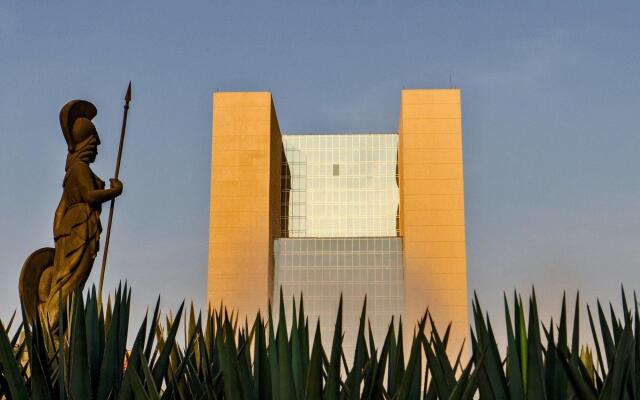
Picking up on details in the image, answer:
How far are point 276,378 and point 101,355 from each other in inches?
43.3

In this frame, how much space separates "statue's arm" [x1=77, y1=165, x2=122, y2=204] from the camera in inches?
341

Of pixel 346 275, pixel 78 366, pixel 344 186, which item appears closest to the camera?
pixel 78 366

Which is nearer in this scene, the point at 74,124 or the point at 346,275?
the point at 74,124

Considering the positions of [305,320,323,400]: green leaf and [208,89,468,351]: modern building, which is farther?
[208,89,468,351]: modern building

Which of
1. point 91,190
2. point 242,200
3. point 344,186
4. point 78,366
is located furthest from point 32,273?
point 344,186

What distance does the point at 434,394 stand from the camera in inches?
110

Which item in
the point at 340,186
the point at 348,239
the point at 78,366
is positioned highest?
the point at 340,186

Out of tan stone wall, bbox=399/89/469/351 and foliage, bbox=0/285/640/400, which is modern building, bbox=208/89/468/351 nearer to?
tan stone wall, bbox=399/89/469/351

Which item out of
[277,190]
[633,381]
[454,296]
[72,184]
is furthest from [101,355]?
[277,190]

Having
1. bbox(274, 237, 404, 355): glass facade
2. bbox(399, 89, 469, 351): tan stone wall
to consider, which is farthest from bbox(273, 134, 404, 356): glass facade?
bbox(399, 89, 469, 351): tan stone wall

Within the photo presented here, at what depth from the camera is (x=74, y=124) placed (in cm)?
891

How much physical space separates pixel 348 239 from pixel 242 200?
5.45 metres

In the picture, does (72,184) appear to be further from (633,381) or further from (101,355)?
(633,381)

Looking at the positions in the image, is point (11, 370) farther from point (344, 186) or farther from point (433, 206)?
point (344, 186)
